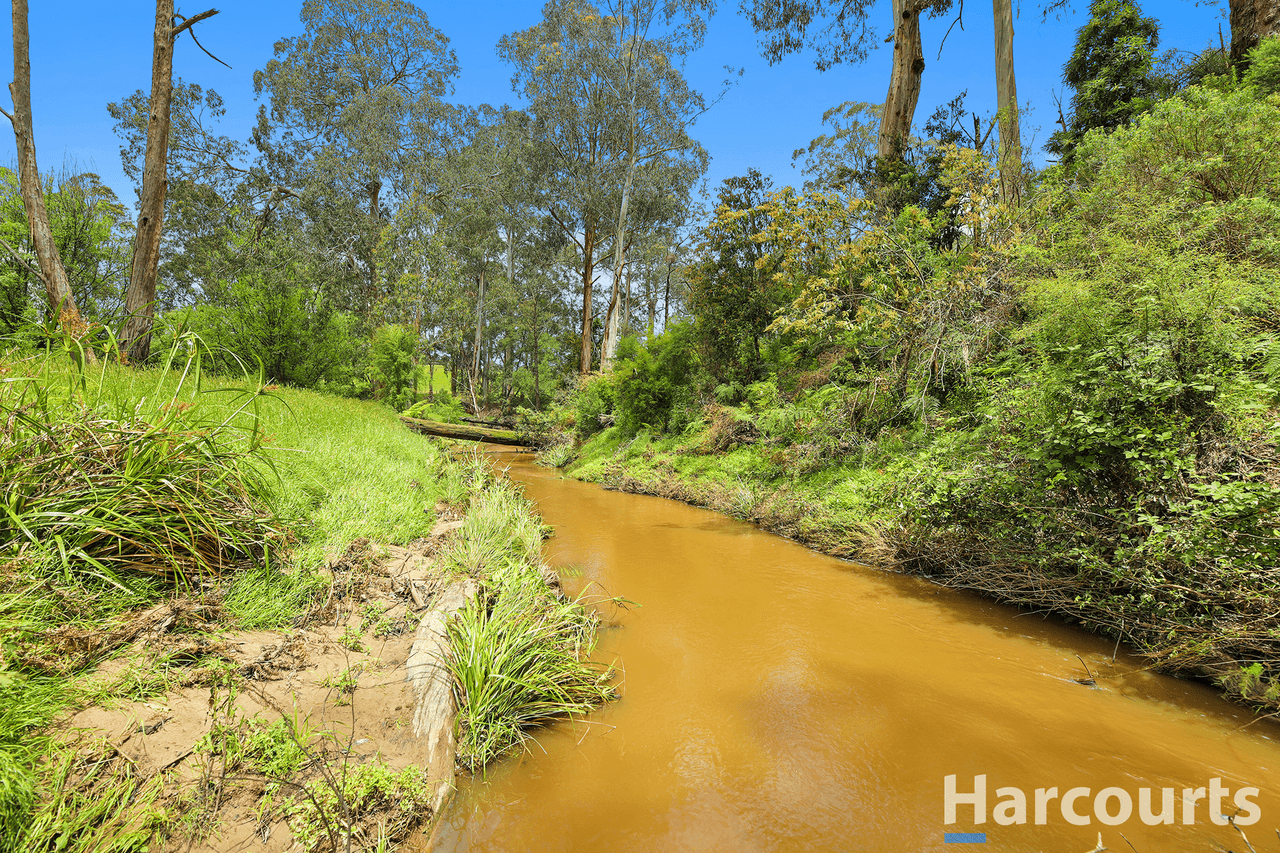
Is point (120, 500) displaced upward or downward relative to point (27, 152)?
downward

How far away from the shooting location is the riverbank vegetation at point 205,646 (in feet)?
5.20

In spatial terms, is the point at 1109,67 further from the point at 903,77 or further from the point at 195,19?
the point at 195,19

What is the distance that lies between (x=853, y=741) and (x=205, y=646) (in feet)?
10.9

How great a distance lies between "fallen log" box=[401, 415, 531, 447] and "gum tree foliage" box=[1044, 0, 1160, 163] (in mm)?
17591

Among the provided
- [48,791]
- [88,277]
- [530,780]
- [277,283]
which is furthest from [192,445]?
[88,277]

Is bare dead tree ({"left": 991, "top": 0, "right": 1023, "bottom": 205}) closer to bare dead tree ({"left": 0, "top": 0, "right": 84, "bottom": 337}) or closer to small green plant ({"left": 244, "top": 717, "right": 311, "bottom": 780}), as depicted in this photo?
small green plant ({"left": 244, "top": 717, "right": 311, "bottom": 780})

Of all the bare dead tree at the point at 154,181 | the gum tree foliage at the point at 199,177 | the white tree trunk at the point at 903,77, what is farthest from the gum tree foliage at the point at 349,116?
the white tree trunk at the point at 903,77

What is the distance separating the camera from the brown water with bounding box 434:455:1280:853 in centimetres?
211

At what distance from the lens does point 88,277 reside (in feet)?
33.0

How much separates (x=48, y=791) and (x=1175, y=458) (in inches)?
226

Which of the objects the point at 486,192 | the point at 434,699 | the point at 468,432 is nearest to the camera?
the point at 434,699

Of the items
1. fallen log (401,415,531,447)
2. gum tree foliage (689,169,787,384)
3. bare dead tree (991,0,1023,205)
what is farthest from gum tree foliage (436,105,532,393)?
bare dead tree (991,0,1023,205)

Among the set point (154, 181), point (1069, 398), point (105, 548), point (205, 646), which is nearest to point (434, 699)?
point (205, 646)

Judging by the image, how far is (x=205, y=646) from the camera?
87.4 inches
